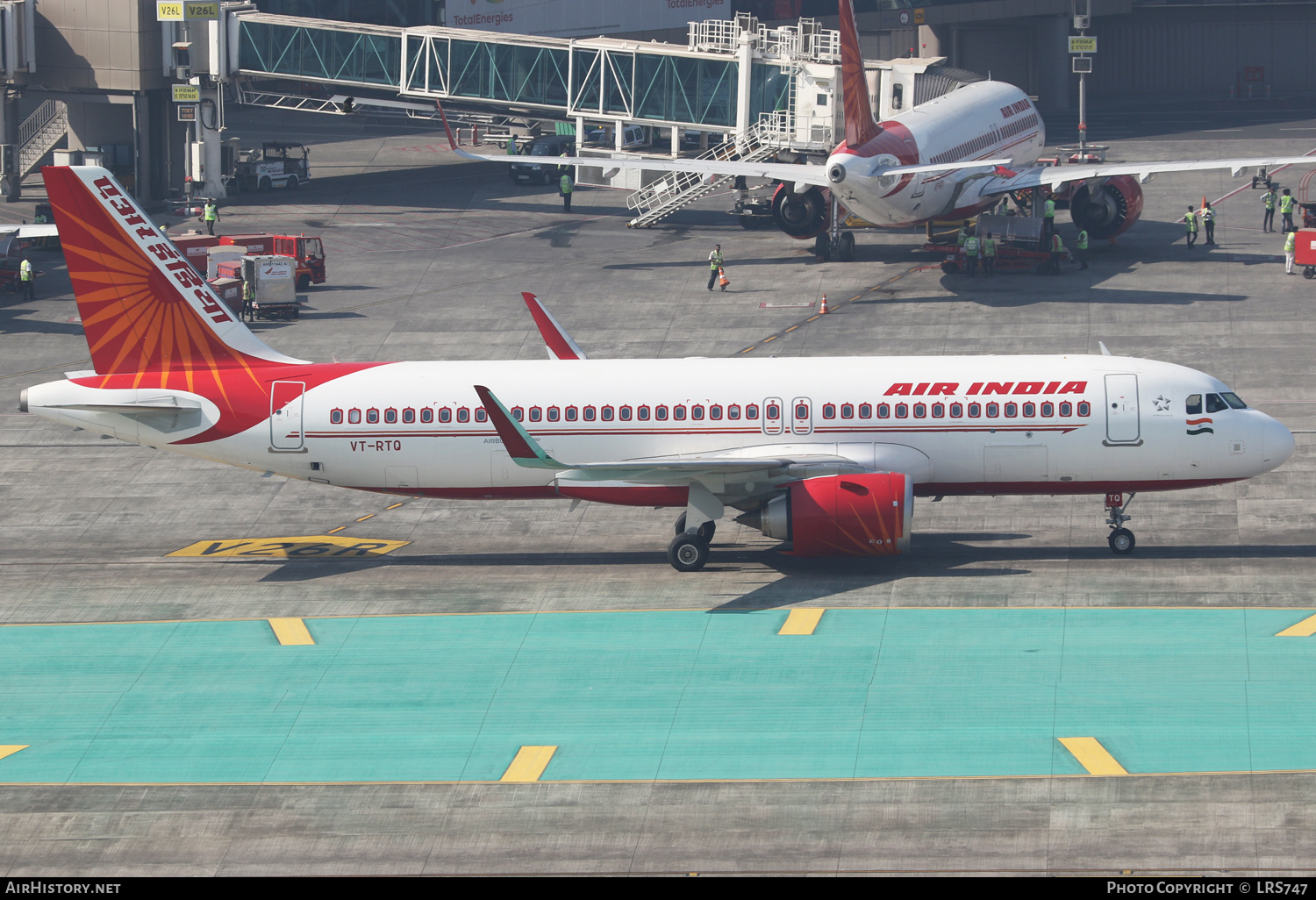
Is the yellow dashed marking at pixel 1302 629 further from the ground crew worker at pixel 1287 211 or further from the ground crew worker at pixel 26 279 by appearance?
the ground crew worker at pixel 26 279

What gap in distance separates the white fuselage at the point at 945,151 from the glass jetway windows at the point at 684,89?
14.3 meters

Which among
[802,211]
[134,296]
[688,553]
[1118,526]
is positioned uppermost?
[802,211]

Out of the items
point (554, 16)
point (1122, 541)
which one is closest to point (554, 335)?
point (1122, 541)

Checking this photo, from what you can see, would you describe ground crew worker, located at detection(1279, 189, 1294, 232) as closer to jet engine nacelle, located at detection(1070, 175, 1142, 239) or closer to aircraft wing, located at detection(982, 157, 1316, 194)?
aircraft wing, located at detection(982, 157, 1316, 194)

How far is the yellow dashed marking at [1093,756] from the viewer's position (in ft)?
81.3

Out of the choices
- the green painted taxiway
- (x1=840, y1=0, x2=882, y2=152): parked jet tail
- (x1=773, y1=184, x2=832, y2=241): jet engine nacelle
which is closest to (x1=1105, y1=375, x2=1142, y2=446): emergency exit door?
the green painted taxiway

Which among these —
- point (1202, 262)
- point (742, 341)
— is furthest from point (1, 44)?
point (1202, 262)

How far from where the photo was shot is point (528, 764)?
85.4 feet

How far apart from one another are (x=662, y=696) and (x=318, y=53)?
243 ft

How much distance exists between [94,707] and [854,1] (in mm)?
112499

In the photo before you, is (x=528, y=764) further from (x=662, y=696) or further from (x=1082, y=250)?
(x=1082, y=250)

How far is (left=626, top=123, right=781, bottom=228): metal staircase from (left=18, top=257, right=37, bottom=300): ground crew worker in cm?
3053

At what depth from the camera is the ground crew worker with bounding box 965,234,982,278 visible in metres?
66.7

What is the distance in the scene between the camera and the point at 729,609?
3325 centimetres
